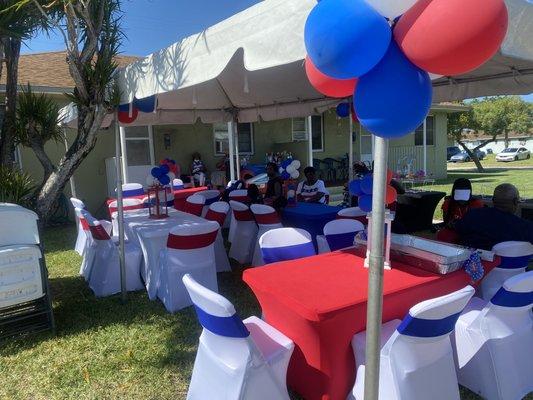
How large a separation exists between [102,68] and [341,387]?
137 inches

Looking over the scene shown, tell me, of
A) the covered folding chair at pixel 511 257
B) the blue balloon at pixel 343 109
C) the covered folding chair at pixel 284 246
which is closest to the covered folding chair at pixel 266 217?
the covered folding chair at pixel 284 246

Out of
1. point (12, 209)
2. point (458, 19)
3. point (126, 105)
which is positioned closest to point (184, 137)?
point (126, 105)

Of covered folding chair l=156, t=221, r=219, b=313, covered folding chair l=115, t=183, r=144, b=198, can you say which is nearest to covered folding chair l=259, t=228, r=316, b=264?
covered folding chair l=156, t=221, r=219, b=313

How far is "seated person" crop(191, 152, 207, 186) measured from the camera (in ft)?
34.9

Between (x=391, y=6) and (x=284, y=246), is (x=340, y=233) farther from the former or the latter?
(x=391, y=6)

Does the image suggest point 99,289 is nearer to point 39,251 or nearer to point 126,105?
point 39,251

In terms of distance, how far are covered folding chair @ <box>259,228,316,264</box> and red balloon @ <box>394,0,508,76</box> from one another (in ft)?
7.53

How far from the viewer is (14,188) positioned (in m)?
4.06

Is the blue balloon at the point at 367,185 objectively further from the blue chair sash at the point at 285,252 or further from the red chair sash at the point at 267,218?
the red chair sash at the point at 267,218

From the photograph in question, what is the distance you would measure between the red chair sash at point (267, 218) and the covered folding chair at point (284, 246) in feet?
4.83

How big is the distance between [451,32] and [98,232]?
4200 millimetres

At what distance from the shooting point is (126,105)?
4.32 metres

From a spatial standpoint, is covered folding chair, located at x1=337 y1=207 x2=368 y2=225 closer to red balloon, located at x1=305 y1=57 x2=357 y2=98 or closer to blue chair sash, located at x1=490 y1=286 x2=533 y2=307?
blue chair sash, located at x1=490 y1=286 x2=533 y2=307

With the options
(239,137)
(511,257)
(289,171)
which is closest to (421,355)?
(511,257)
